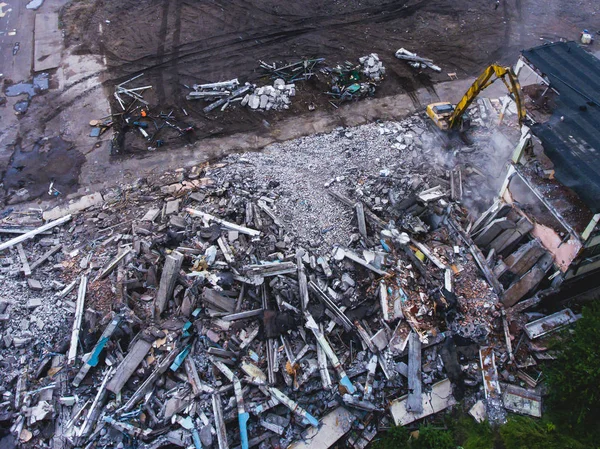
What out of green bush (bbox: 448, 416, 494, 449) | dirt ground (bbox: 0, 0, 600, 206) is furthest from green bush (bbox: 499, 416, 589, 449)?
dirt ground (bbox: 0, 0, 600, 206)

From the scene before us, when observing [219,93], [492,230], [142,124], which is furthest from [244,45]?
[492,230]

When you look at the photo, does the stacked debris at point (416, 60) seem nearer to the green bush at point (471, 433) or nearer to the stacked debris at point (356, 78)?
the stacked debris at point (356, 78)

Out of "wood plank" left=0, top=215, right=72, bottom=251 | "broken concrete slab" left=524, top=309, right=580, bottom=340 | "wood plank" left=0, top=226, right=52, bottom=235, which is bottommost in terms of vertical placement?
"wood plank" left=0, top=226, right=52, bottom=235

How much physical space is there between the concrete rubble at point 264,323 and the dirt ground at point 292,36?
A: 755 cm

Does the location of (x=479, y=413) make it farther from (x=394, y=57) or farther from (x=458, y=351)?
(x=394, y=57)

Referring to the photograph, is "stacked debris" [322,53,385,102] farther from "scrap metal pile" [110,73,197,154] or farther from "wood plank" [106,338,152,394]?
"wood plank" [106,338,152,394]

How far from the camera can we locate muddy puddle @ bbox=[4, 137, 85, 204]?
16922 millimetres

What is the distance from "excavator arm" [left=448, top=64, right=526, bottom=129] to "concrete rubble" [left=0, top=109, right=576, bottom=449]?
318cm

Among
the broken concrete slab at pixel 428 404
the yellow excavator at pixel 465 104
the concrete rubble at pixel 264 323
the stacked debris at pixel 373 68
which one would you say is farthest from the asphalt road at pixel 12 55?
the yellow excavator at pixel 465 104

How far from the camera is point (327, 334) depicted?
1166 cm

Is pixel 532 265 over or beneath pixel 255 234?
over

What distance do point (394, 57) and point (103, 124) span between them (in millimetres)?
13622

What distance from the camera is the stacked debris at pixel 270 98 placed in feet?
63.6

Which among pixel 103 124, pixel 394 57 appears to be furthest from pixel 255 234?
pixel 394 57
